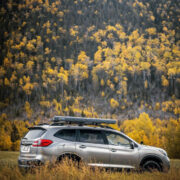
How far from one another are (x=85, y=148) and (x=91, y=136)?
19.6 inches

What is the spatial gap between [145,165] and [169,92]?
185 meters

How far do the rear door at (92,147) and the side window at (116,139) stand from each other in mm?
256

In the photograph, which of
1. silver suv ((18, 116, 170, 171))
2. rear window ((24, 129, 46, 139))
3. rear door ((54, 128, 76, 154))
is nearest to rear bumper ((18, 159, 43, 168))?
silver suv ((18, 116, 170, 171))

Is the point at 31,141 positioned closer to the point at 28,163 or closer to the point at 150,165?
the point at 28,163

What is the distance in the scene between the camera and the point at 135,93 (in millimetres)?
190000

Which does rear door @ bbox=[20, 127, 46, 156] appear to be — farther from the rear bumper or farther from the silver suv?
the rear bumper

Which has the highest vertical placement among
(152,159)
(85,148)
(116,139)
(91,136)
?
(91,136)

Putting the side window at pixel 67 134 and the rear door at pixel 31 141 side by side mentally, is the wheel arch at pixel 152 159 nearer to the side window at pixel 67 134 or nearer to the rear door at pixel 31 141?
the side window at pixel 67 134

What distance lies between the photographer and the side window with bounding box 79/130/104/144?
9.73 meters

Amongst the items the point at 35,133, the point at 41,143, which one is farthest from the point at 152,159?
the point at 35,133

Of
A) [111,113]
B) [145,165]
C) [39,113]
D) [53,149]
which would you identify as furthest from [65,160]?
[39,113]

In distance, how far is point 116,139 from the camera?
10180mm

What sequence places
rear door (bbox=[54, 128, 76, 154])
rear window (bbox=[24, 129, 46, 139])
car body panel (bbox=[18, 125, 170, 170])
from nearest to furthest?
1. car body panel (bbox=[18, 125, 170, 170])
2. rear door (bbox=[54, 128, 76, 154])
3. rear window (bbox=[24, 129, 46, 139])

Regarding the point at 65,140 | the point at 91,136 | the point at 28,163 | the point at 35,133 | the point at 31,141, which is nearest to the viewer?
the point at 28,163
